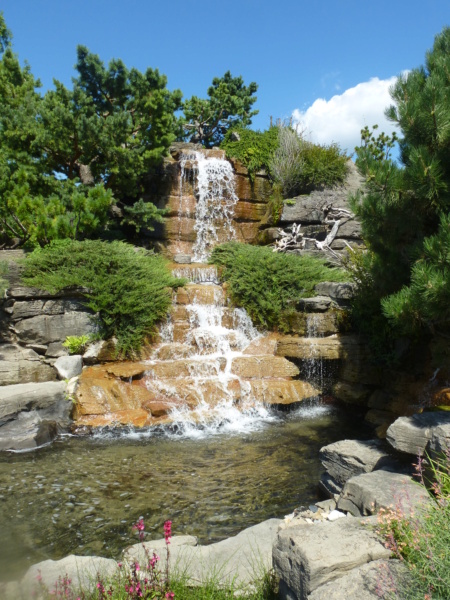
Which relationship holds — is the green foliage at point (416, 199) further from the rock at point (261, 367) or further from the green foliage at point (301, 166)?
the green foliage at point (301, 166)

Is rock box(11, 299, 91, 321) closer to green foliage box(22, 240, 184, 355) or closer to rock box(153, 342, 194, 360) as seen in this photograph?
green foliage box(22, 240, 184, 355)

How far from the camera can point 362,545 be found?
8.52 feet

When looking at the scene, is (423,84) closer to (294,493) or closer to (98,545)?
(294,493)

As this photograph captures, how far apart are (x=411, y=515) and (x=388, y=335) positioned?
530cm

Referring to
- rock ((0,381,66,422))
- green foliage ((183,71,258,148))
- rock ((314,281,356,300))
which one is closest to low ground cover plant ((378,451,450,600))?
rock ((0,381,66,422))

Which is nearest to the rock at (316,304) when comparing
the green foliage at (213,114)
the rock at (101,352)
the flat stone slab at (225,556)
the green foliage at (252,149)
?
the rock at (101,352)

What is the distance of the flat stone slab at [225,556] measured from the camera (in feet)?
9.67

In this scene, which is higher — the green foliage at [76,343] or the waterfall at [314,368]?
the green foliage at [76,343]

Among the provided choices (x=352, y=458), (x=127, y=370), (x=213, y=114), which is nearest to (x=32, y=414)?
(x=127, y=370)

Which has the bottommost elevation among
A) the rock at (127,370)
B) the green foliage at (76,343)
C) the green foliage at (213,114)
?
the rock at (127,370)

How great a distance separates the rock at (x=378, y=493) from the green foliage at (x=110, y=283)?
17.1 ft

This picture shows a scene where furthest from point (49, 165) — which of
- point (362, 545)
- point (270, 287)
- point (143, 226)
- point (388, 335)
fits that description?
point (362, 545)

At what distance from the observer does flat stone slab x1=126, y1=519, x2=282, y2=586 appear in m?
2.95

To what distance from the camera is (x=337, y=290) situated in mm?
8820
